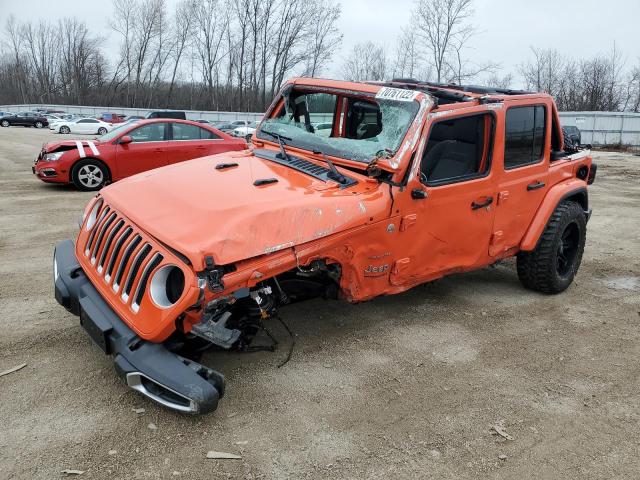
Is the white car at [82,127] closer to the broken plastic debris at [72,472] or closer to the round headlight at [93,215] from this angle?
the round headlight at [93,215]

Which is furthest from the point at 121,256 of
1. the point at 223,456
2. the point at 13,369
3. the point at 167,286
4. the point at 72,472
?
the point at 223,456

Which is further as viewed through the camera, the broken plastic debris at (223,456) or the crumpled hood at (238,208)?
the crumpled hood at (238,208)

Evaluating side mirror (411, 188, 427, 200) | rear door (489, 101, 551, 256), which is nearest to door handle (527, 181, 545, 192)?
rear door (489, 101, 551, 256)

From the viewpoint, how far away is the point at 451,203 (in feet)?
13.4

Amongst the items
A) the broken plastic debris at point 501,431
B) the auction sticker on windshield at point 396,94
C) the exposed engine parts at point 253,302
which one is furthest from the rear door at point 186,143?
the broken plastic debris at point 501,431

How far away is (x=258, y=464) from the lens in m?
2.77

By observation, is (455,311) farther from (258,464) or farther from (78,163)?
(78,163)

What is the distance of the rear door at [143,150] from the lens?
10383mm

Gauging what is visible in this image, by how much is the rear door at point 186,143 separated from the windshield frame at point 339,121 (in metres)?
6.27

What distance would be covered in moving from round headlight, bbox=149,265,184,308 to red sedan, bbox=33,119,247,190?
798 cm

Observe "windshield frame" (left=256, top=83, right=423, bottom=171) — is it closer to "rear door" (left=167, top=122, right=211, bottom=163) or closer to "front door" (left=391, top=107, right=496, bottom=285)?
"front door" (left=391, top=107, right=496, bottom=285)

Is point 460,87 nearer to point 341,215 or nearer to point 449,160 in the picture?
point 449,160

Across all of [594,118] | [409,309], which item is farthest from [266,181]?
[594,118]

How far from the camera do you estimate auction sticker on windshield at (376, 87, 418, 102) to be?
3975mm
